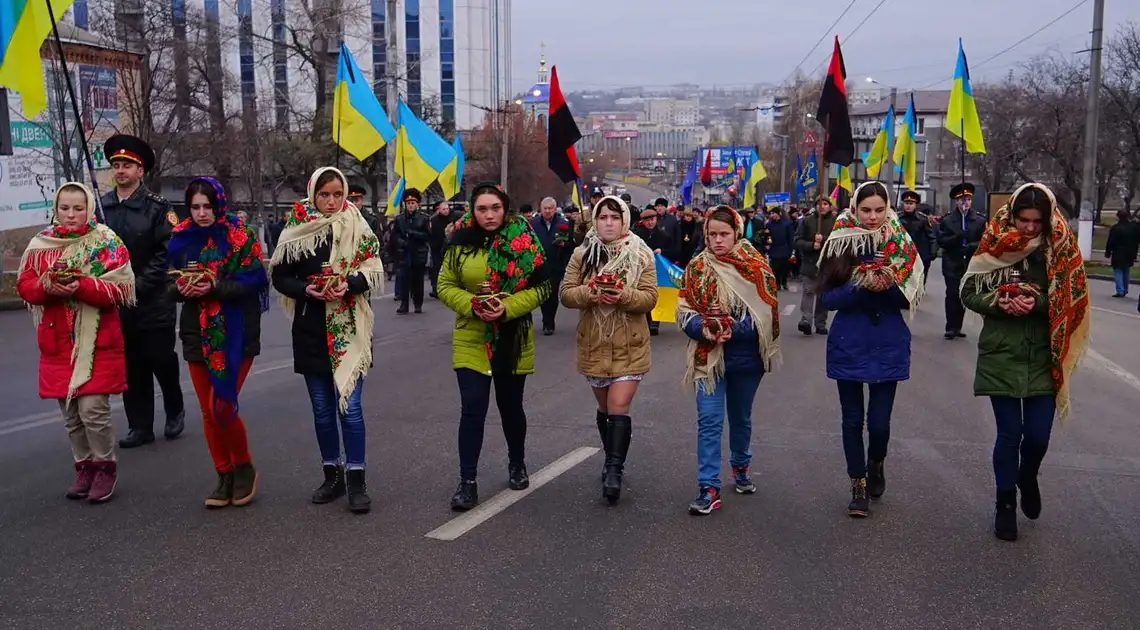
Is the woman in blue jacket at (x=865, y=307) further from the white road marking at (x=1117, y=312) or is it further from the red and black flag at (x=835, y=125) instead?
the white road marking at (x=1117, y=312)

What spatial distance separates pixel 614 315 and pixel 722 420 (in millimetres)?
858

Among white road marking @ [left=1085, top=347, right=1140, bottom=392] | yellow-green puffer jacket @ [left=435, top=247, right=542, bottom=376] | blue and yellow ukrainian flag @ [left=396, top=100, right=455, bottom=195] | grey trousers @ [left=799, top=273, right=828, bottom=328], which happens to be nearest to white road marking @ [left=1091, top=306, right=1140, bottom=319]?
white road marking @ [left=1085, top=347, right=1140, bottom=392]

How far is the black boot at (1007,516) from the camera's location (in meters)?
5.65

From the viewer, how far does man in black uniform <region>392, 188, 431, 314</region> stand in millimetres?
17547

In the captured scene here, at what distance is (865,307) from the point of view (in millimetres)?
6102

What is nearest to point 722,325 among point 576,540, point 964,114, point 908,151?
point 576,540

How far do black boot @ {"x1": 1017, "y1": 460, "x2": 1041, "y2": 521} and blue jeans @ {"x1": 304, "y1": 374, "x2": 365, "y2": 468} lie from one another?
355 cm

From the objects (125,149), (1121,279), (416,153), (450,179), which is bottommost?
(1121,279)

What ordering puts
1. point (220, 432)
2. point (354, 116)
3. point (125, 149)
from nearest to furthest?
point (220, 432)
point (125, 149)
point (354, 116)

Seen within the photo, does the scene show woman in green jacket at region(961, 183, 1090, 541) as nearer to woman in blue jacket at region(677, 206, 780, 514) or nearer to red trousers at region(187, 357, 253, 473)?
woman in blue jacket at region(677, 206, 780, 514)

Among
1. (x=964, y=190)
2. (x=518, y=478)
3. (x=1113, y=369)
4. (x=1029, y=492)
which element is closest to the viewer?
(x=1029, y=492)

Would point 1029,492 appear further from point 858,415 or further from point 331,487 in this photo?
point 331,487

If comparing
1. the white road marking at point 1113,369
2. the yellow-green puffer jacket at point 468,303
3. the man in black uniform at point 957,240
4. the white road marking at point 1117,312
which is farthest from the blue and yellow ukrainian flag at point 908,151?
the yellow-green puffer jacket at point 468,303

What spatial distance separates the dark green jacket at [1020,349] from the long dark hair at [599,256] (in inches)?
79.3
